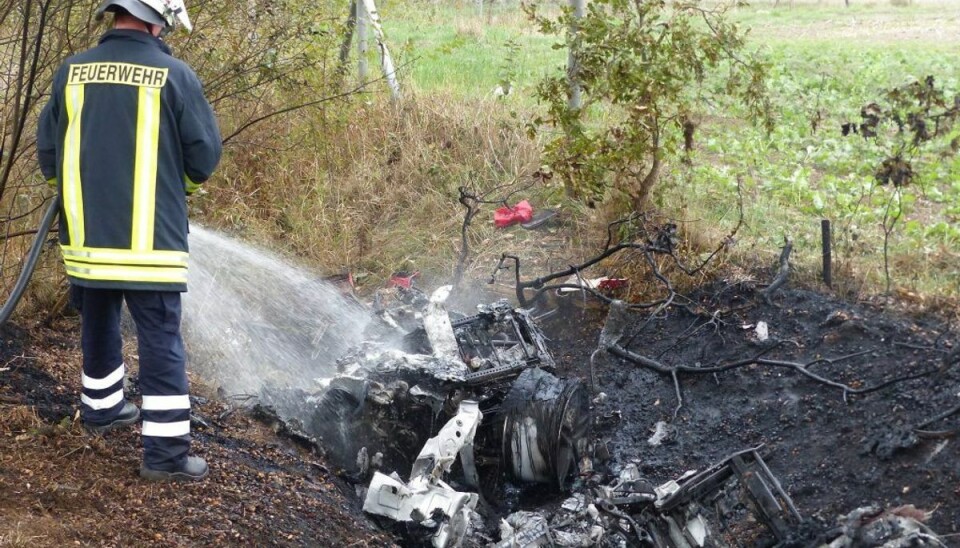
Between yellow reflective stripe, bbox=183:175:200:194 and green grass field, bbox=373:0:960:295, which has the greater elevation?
yellow reflective stripe, bbox=183:175:200:194

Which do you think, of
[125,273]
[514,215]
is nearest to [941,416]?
[125,273]

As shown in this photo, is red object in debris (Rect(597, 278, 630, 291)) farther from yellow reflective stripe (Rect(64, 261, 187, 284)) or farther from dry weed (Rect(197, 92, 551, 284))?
yellow reflective stripe (Rect(64, 261, 187, 284))

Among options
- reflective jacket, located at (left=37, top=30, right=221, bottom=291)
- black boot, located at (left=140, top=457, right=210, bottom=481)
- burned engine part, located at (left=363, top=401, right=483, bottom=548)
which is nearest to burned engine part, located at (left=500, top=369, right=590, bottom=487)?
burned engine part, located at (left=363, top=401, right=483, bottom=548)

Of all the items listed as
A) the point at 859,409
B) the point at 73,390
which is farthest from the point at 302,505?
the point at 859,409

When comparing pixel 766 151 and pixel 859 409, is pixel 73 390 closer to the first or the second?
pixel 859 409

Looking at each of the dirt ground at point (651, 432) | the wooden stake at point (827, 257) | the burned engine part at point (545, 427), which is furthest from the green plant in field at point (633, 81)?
the burned engine part at point (545, 427)

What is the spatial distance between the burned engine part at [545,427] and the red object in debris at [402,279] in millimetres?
2548

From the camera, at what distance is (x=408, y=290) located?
6688 millimetres

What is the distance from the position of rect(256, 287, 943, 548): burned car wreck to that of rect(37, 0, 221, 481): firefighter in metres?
1.16

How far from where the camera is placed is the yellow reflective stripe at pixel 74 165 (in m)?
4.07

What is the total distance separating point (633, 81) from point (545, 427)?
2994mm

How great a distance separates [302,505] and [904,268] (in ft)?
14.5

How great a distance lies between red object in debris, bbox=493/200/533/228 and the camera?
8508 millimetres

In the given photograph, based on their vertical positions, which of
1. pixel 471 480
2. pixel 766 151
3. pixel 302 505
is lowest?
pixel 471 480
